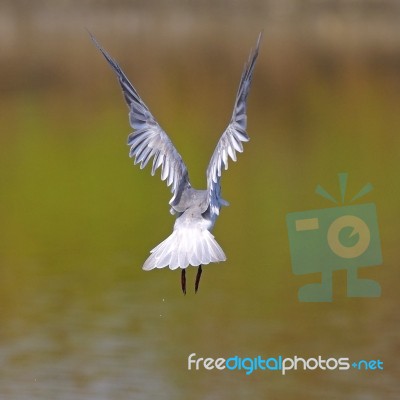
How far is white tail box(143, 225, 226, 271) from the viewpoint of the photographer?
213 inches

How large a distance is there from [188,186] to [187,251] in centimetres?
58

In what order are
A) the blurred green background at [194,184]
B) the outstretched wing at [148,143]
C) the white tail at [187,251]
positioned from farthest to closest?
the blurred green background at [194,184], the outstretched wing at [148,143], the white tail at [187,251]

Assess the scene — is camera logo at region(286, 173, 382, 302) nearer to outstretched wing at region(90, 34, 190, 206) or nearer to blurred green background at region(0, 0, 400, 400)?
blurred green background at region(0, 0, 400, 400)

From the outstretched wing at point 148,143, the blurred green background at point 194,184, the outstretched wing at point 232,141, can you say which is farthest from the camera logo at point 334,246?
the outstretched wing at point 232,141

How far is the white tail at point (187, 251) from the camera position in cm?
542

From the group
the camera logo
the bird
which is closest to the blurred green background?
the camera logo

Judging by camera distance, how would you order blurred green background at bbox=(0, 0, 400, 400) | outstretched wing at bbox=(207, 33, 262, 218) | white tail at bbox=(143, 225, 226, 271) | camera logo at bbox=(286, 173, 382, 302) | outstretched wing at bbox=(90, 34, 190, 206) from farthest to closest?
camera logo at bbox=(286, 173, 382, 302), blurred green background at bbox=(0, 0, 400, 400), outstretched wing at bbox=(90, 34, 190, 206), outstretched wing at bbox=(207, 33, 262, 218), white tail at bbox=(143, 225, 226, 271)

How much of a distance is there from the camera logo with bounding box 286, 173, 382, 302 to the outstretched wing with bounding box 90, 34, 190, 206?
234 centimetres

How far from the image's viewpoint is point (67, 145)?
13.4 m

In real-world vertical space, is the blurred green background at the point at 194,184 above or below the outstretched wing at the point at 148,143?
above

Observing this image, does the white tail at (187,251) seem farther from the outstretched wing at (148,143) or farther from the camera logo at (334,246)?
the camera logo at (334,246)

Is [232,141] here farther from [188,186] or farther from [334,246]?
[334,246]

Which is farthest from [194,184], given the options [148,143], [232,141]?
[232,141]

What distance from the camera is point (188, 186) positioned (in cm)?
602
